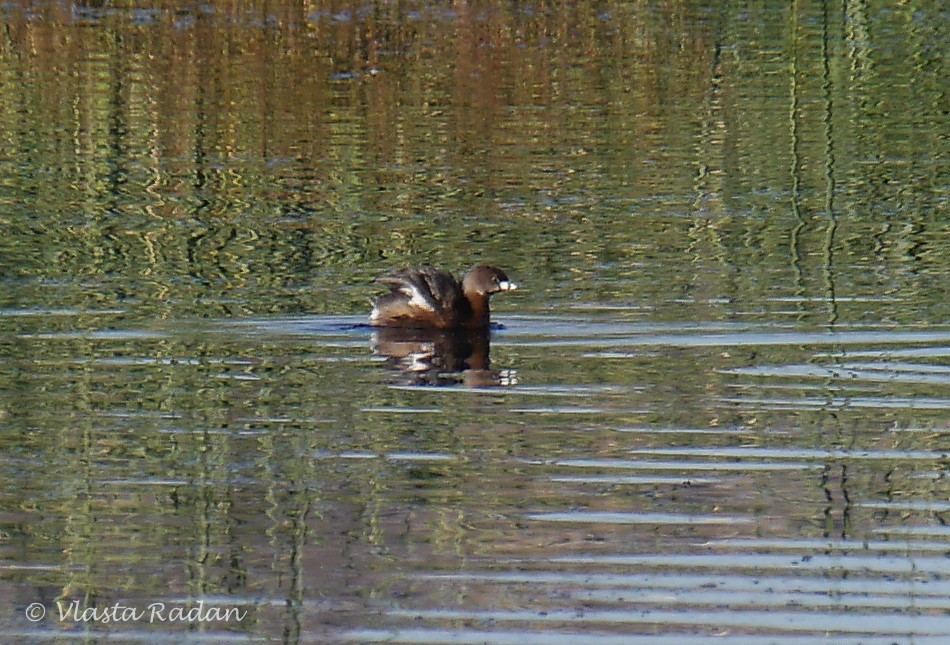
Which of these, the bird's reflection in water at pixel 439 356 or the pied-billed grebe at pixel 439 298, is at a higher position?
the pied-billed grebe at pixel 439 298

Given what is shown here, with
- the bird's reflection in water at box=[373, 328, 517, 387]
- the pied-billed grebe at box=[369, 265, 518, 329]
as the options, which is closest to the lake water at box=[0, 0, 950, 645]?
the bird's reflection in water at box=[373, 328, 517, 387]

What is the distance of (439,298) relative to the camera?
38.7 feet

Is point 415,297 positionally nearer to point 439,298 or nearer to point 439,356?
point 439,298

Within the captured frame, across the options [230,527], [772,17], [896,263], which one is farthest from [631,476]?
[772,17]

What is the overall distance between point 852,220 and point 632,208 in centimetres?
156

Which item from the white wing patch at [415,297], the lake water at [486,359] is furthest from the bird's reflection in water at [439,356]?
the white wing patch at [415,297]

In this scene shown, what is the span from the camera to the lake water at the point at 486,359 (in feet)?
21.8

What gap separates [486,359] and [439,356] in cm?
55

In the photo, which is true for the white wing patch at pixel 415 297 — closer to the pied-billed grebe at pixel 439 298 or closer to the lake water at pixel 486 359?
the pied-billed grebe at pixel 439 298

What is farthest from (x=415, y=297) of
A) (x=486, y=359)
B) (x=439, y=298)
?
(x=486, y=359)

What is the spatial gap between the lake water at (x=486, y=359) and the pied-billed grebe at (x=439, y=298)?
0.15m

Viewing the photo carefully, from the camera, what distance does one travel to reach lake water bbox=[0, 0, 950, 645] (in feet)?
21.8

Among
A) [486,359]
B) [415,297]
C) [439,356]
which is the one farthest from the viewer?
[415,297]

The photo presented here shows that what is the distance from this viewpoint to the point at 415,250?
44.0ft
